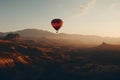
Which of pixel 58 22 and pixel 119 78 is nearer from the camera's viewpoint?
pixel 58 22

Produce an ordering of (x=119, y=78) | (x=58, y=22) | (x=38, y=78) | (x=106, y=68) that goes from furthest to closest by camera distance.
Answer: (x=106, y=68)
(x=38, y=78)
(x=119, y=78)
(x=58, y=22)

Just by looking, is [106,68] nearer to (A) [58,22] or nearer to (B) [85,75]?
(B) [85,75]

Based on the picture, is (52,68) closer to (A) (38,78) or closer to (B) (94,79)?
(A) (38,78)

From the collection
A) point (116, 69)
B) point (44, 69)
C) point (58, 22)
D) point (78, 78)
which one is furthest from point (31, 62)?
point (58, 22)

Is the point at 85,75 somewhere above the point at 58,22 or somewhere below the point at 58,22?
below

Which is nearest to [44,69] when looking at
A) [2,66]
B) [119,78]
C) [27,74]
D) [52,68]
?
[52,68]

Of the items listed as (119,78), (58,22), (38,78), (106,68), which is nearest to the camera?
(58,22)
